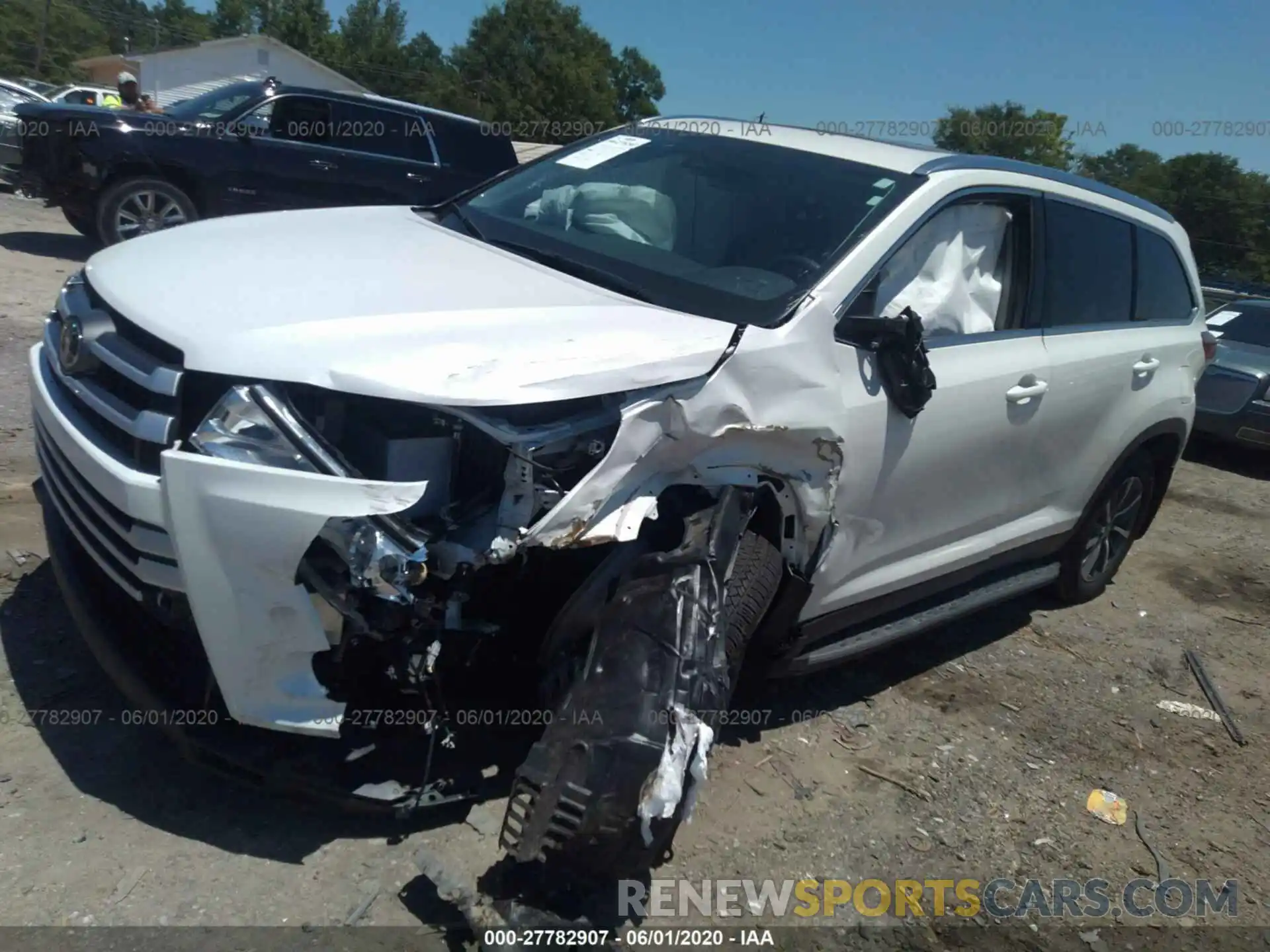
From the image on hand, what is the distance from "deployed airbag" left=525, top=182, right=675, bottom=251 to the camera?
354 cm

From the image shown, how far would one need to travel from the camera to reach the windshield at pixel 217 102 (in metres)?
9.55

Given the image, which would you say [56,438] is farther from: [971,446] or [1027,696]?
[1027,696]

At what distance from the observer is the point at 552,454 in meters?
2.47

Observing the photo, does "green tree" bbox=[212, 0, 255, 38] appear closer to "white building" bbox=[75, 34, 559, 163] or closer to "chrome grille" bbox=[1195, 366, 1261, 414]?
"white building" bbox=[75, 34, 559, 163]

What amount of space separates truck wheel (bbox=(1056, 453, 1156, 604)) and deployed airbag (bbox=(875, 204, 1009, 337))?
4.55ft

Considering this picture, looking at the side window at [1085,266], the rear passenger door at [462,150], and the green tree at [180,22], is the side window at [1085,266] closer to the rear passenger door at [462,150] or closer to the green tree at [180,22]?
the rear passenger door at [462,150]

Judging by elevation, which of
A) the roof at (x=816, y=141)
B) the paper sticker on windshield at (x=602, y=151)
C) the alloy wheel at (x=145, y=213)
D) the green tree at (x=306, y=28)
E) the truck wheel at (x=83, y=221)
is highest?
the green tree at (x=306, y=28)

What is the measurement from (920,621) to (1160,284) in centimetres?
218

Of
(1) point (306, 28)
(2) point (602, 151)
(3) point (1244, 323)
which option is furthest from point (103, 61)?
(2) point (602, 151)

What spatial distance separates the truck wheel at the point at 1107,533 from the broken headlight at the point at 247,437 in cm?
358

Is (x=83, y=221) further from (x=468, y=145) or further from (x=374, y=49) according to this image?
(x=374, y=49)

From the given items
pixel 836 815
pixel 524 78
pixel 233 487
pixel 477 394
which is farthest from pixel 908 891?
pixel 524 78

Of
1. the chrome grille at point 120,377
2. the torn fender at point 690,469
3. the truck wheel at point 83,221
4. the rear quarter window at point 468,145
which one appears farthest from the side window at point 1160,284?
the truck wheel at point 83,221

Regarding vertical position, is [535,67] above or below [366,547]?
above
